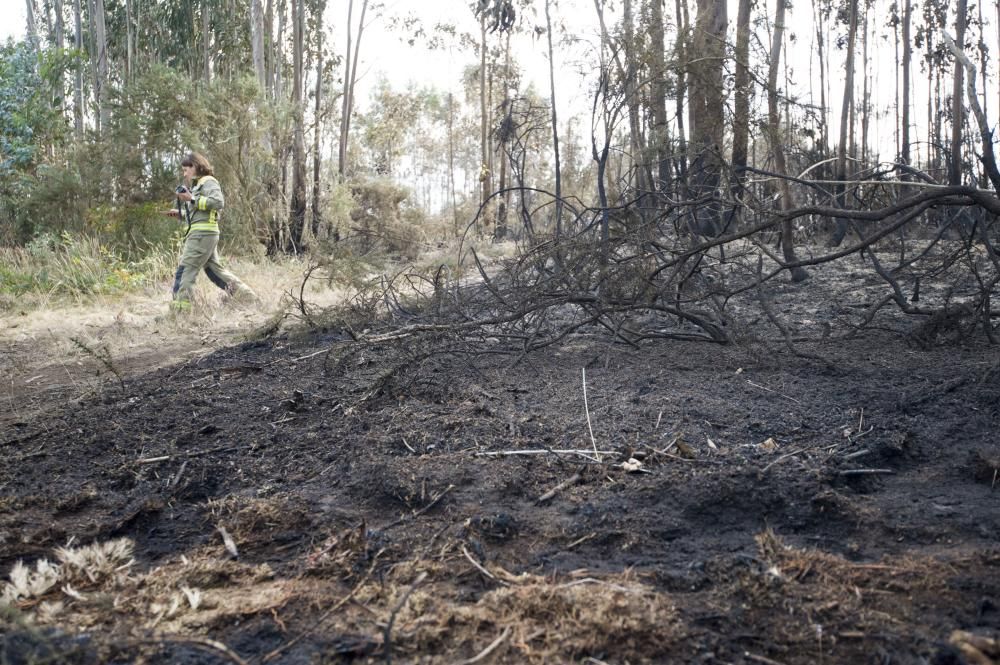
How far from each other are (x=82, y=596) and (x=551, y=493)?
149cm

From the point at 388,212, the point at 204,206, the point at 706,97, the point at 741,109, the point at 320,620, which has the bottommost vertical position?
the point at 320,620

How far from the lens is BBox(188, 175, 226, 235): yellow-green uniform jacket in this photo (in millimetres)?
8000

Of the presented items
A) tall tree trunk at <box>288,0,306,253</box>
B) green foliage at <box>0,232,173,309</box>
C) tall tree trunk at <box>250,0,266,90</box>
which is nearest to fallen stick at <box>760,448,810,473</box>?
green foliage at <box>0,232,173,309</box>

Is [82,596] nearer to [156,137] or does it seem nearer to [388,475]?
[388,475]

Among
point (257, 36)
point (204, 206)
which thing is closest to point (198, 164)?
point (204, 206)

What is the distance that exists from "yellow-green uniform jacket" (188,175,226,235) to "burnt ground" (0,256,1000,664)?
3699 mm

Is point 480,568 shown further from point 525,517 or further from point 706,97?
point 706,97

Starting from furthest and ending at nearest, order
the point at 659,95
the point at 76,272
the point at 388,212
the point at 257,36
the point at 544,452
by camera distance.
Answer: the point at 388,212 < the point at 257,36 < the point at 76,272 < the point at 659,95 < the point at 544,452

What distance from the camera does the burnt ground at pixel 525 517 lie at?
1851mm

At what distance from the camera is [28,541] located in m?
2.61

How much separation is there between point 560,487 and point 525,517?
261mm

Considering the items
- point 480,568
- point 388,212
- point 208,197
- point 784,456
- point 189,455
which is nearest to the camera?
point 480,568

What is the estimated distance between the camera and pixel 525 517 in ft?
8.45

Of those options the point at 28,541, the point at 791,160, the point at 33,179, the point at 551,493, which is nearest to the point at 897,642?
the point at 551,493
